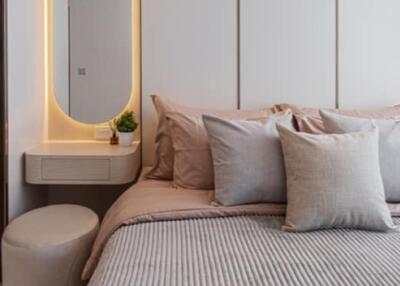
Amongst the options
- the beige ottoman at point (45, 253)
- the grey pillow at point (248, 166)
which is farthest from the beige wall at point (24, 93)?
the grey pillow at point (248, 166)

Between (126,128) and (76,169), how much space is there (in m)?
0.39

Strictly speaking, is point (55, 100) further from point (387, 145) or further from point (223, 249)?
point (387, 145)

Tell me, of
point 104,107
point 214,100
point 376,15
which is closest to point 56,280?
point 104,107

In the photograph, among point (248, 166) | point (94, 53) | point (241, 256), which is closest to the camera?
point (241, 256)

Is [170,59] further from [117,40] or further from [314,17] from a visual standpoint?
[314,17]

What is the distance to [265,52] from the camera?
2.55 meters

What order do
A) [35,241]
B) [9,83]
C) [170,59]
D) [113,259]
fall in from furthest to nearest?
[170,59], [9,83], [35,241], [113,259]

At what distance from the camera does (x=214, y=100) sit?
256cm

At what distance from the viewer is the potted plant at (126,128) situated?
8.18 feet


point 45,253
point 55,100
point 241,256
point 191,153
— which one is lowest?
point 45,253

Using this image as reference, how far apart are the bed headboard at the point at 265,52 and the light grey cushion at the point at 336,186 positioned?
3.28 feet

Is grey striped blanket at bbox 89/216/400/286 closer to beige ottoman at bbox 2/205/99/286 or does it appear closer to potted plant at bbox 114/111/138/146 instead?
beige ottoman at bbox 2/205/99/286

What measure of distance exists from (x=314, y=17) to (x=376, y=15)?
1.26 feet

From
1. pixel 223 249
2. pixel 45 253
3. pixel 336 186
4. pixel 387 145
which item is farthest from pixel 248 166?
pixel 45 253
